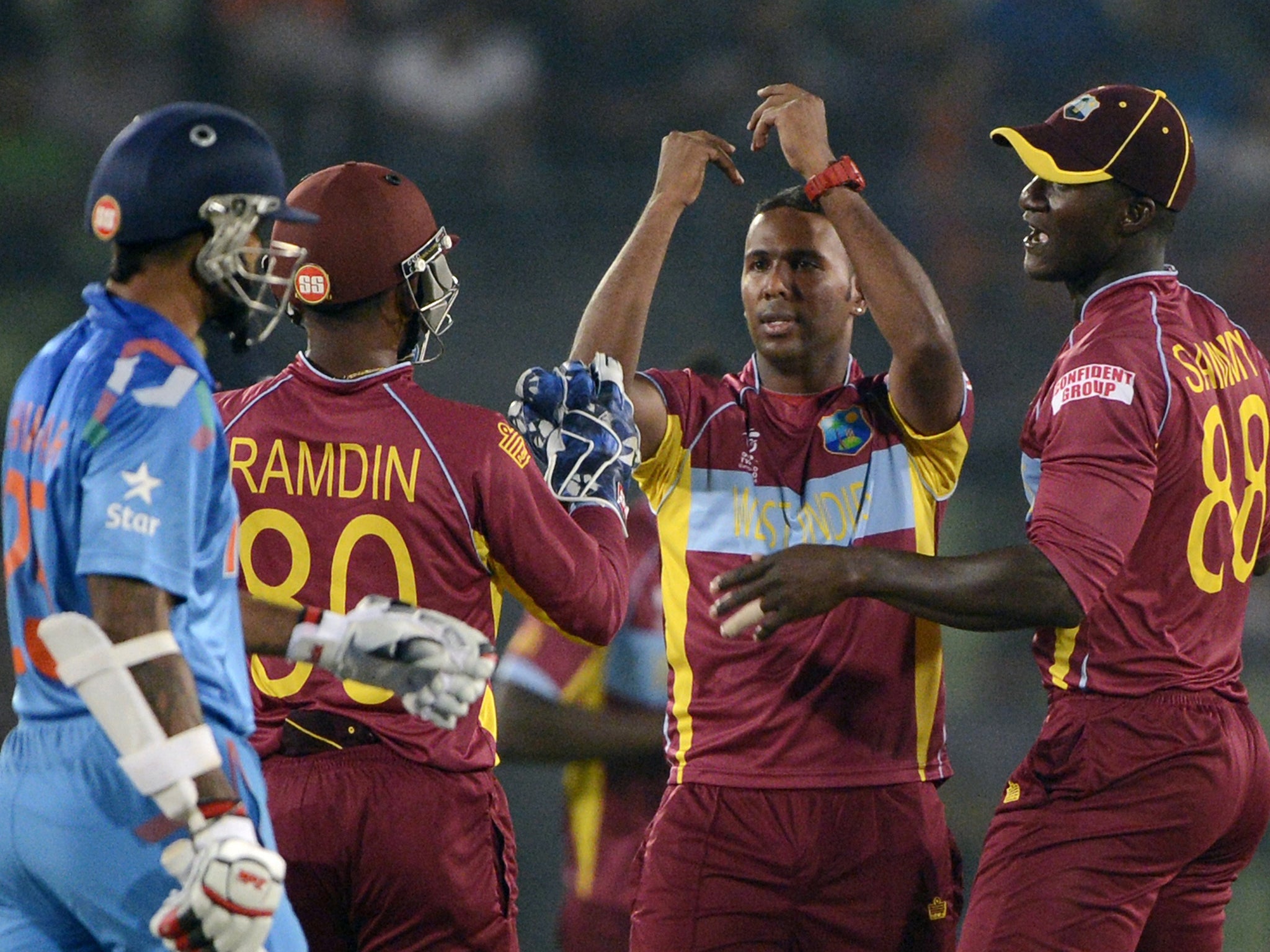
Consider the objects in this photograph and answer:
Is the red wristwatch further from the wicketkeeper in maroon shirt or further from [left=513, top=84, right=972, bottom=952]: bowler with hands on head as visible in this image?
the wicketkeeper in maroon shirt

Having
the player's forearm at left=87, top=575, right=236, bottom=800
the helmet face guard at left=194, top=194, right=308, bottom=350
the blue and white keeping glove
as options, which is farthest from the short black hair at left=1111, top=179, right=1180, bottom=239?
the player's forearm at left=87, top=575, right=236, bottom=800

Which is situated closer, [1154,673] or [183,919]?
[183,919]

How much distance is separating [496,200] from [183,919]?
6280 millimetres

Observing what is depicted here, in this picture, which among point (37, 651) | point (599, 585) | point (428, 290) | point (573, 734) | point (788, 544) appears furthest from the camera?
point (573, 734)

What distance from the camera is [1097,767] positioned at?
310 centimetres

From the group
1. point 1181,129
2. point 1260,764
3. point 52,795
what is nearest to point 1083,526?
point 1260,764

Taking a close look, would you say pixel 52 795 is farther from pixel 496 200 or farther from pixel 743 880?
pixel 496 200

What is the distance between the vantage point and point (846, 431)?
3502 mm

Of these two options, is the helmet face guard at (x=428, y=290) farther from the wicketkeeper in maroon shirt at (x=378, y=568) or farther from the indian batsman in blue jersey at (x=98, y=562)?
the indian batsman in blue jersey at (x=98, y=562)

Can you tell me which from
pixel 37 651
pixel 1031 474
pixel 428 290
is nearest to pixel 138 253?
pixel 37 651

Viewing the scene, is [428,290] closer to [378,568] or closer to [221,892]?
[378,568]

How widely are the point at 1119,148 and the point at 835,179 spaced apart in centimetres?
59

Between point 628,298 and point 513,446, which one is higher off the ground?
point 628,298

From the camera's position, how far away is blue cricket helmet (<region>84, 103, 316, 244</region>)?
2334 millimetres
